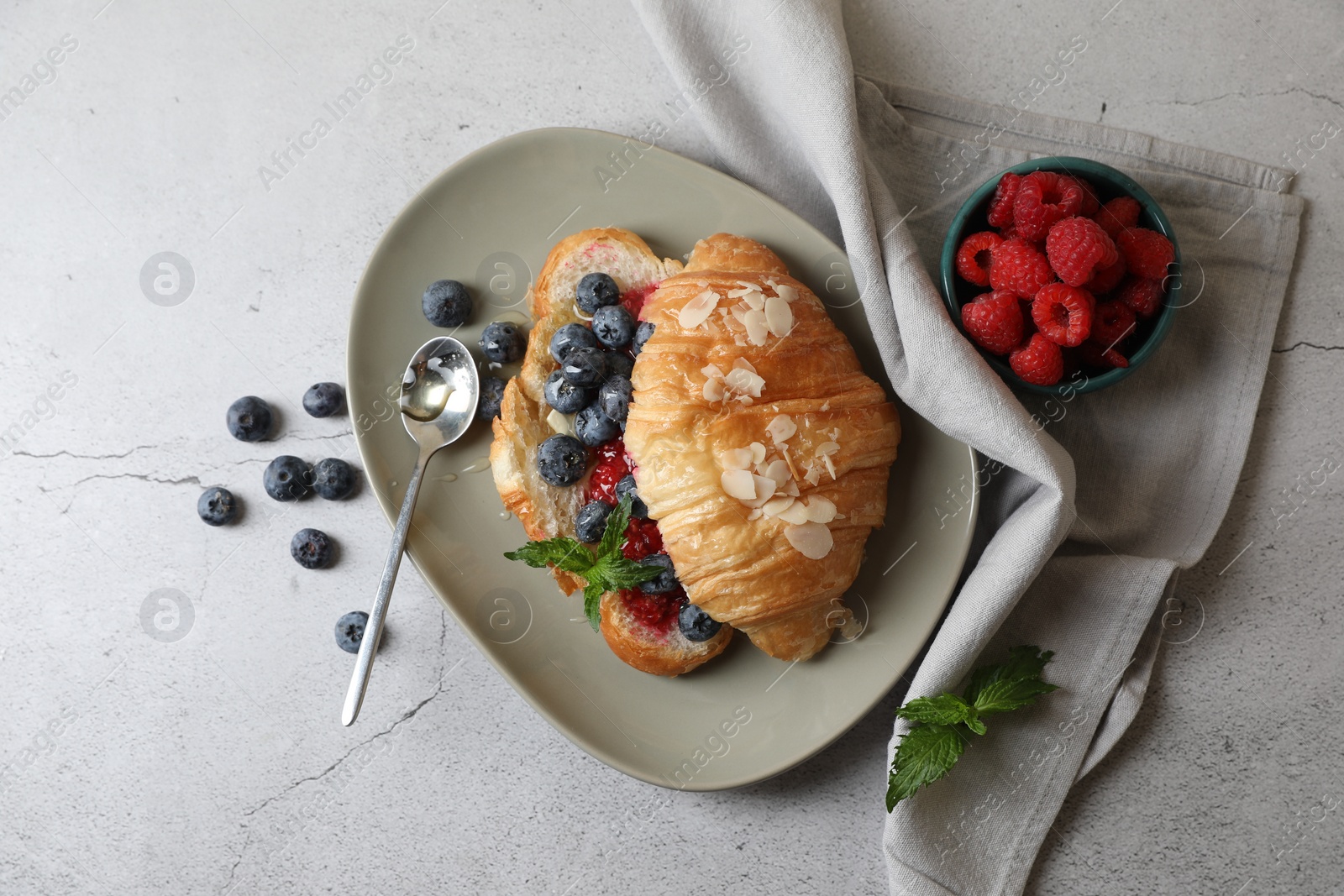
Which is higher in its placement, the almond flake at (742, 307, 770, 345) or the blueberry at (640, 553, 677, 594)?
the almond flake at (742, 307, 770, 345)

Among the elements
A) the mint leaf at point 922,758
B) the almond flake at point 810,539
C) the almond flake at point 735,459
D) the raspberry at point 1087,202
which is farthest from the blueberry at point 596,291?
the mint leaf at point 922,758

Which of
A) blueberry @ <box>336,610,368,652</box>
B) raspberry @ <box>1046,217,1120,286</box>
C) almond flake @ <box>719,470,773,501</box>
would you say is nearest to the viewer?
raspberry @ <box>1046,217,1120,286</box>

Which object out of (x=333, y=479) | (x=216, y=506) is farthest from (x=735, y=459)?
(x=216, y=506)

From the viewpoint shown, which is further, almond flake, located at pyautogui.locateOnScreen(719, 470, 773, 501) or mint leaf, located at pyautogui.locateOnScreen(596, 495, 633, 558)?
mint leaf, located at pyautogui.locateOnScreen(596, 495, 633, 558)

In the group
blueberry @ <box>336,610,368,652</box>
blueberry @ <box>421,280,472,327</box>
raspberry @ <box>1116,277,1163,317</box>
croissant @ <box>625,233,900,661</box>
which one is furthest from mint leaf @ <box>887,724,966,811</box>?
blueberry @ <box>421,280,472,327</box>

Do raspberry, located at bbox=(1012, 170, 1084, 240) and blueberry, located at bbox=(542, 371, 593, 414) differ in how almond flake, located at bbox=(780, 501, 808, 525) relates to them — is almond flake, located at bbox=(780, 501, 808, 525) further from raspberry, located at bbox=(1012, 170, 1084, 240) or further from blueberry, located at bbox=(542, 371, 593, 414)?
raspberry, located at bbox=(1012, 170, 1084, 240)

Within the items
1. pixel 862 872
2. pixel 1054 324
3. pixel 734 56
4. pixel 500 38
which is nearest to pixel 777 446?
pixel 1054 324

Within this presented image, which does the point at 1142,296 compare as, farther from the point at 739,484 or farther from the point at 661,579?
the point at 661,579

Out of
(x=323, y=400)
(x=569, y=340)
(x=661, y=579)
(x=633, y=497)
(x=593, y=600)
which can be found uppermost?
(x=323, y=400)
